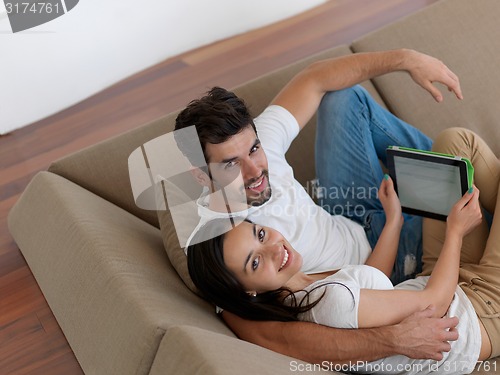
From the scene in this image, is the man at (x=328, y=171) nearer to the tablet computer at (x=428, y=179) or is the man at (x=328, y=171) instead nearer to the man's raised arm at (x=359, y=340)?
the man's raised arm at (x=359, y=340)

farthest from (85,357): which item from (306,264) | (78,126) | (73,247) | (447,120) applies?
(78,126)

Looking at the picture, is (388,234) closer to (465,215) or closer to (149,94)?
(465,215)

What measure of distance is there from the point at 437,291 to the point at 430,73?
26.7 inches

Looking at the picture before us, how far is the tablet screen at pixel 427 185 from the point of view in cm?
187

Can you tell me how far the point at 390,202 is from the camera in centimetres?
196

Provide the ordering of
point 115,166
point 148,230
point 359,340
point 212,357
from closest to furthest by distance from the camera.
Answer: point 212,357 < point 359,340 < point 148,230 < point 115,166

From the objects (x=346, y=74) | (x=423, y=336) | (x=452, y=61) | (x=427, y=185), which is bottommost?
(x=423, y=336)

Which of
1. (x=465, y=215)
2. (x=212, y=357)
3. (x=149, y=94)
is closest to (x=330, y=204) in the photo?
(x=465, y=215)

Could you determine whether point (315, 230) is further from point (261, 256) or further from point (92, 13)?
point (92, 13)

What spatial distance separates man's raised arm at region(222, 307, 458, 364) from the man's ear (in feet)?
1.46

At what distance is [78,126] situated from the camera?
123 inches

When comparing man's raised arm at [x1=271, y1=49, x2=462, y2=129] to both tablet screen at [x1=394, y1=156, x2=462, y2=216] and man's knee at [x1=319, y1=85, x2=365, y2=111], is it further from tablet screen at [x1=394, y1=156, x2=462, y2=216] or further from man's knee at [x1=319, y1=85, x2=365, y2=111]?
tablet screen at [x1=394, y1=156, x2=462, y2=216]

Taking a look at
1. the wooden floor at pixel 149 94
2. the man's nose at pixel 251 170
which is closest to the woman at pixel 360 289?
the man's nose at pixel 251 170

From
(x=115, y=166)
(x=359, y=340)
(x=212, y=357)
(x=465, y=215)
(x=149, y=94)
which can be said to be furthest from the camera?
(x=149, y=94)
